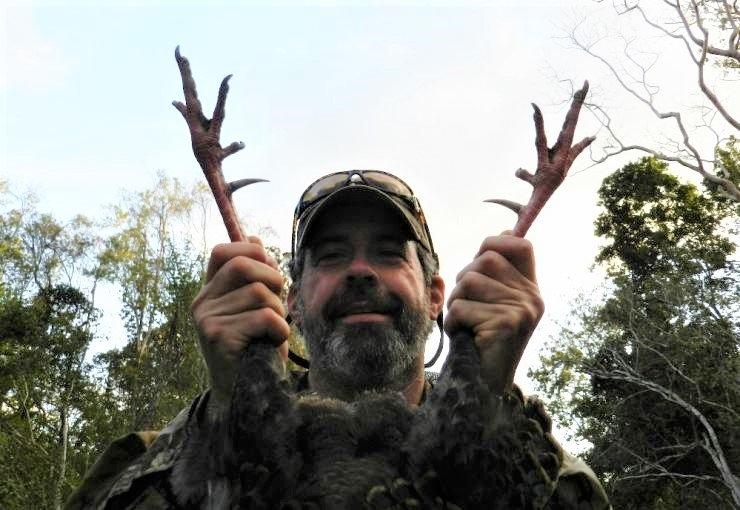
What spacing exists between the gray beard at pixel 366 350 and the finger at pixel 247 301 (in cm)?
72

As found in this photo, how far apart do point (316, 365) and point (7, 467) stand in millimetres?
29054

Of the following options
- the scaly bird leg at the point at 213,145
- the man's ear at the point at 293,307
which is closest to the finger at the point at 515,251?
the scaly bird leg at the point at 213,145

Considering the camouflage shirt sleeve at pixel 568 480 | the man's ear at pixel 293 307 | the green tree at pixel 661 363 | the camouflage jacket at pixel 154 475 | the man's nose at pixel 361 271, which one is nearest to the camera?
the camouflage shirt sleeve at pixel 568 480

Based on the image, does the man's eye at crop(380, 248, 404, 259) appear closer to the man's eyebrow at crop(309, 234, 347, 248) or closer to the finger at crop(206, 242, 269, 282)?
the man's eyebrow at crop(309, 234, 347, 248)

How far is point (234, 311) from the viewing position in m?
2.50

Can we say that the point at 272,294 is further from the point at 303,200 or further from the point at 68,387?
the point at 68,387

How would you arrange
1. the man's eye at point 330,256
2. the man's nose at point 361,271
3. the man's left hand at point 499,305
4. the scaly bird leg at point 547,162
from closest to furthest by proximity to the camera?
1. the man's left hand at point 499,305
2. the scaly bird leg at point 547,162
3. the man's nose at point 361,271
4. the man's eye at point 330,256

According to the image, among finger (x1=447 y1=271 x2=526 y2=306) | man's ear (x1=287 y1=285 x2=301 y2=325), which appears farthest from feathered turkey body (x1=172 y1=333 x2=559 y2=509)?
man's ear (x1=287 y1=285 x2=301 y2=325)

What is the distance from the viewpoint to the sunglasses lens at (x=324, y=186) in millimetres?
3438

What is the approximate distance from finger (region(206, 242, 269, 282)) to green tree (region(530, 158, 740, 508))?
2615cm

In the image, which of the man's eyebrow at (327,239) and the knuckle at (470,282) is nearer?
the knuckle at (470,282)

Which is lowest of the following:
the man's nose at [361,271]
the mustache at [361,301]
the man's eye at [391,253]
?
the mustache at [361,301]

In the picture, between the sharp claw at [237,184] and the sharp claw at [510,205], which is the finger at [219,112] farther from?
the sharp claw at [510,205]

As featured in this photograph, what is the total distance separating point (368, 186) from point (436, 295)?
0.84 m
